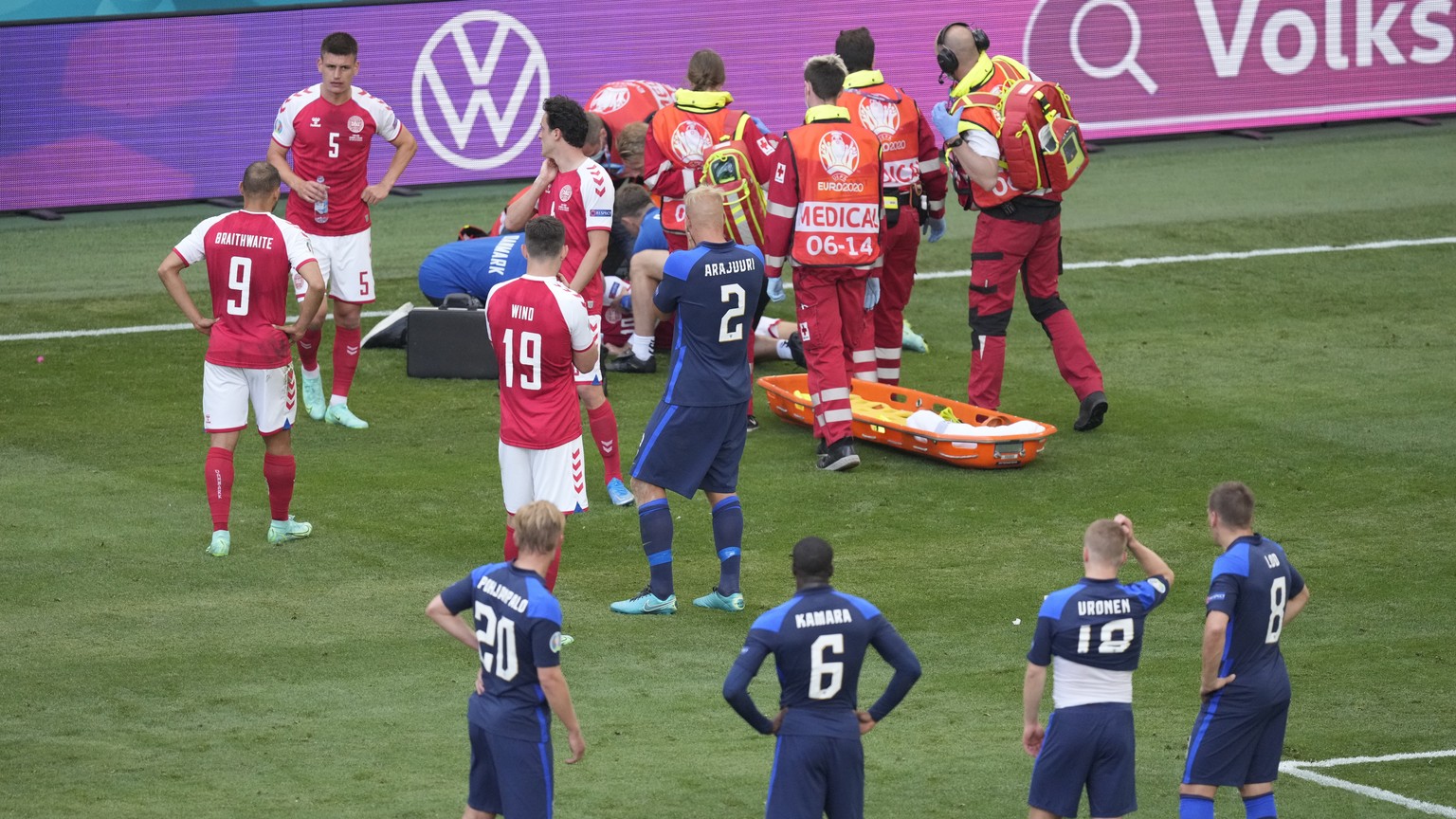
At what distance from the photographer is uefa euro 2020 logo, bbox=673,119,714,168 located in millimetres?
13781

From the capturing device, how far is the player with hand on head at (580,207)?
10922 millimetres

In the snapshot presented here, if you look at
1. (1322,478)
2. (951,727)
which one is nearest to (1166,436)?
(1322,478)

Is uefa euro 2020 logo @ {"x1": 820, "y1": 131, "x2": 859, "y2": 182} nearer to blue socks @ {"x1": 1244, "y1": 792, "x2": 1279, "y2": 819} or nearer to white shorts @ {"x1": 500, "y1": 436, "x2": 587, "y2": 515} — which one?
white shorts @ {"x1": 500, "y1": 436, "x2": 587, "y2": 515}

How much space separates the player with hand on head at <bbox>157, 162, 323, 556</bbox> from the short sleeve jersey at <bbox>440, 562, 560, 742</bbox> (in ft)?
14.1

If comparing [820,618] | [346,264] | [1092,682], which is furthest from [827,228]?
[820,618]

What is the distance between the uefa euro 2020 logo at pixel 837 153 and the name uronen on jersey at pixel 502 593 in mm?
6232

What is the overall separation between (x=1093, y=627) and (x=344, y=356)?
7.88m

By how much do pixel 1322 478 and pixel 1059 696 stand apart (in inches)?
236

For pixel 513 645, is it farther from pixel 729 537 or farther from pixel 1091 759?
pixel 729 537

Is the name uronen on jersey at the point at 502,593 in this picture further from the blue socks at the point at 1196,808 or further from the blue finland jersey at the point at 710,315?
the blue finland jersey at the point at 710,315

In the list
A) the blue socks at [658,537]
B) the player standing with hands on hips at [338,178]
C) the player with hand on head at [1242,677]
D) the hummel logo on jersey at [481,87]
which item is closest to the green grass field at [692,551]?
the blue socks at [658,537]

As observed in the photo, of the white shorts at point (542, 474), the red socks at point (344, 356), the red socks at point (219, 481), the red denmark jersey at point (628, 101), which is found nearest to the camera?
the white shorts at point (542, 474)

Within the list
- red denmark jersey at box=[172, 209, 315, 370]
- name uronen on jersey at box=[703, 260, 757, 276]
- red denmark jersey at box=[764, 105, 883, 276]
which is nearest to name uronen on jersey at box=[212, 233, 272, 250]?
red denmark jersey at box=[172, 209, 315, 370]

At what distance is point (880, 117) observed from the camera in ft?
44.6
